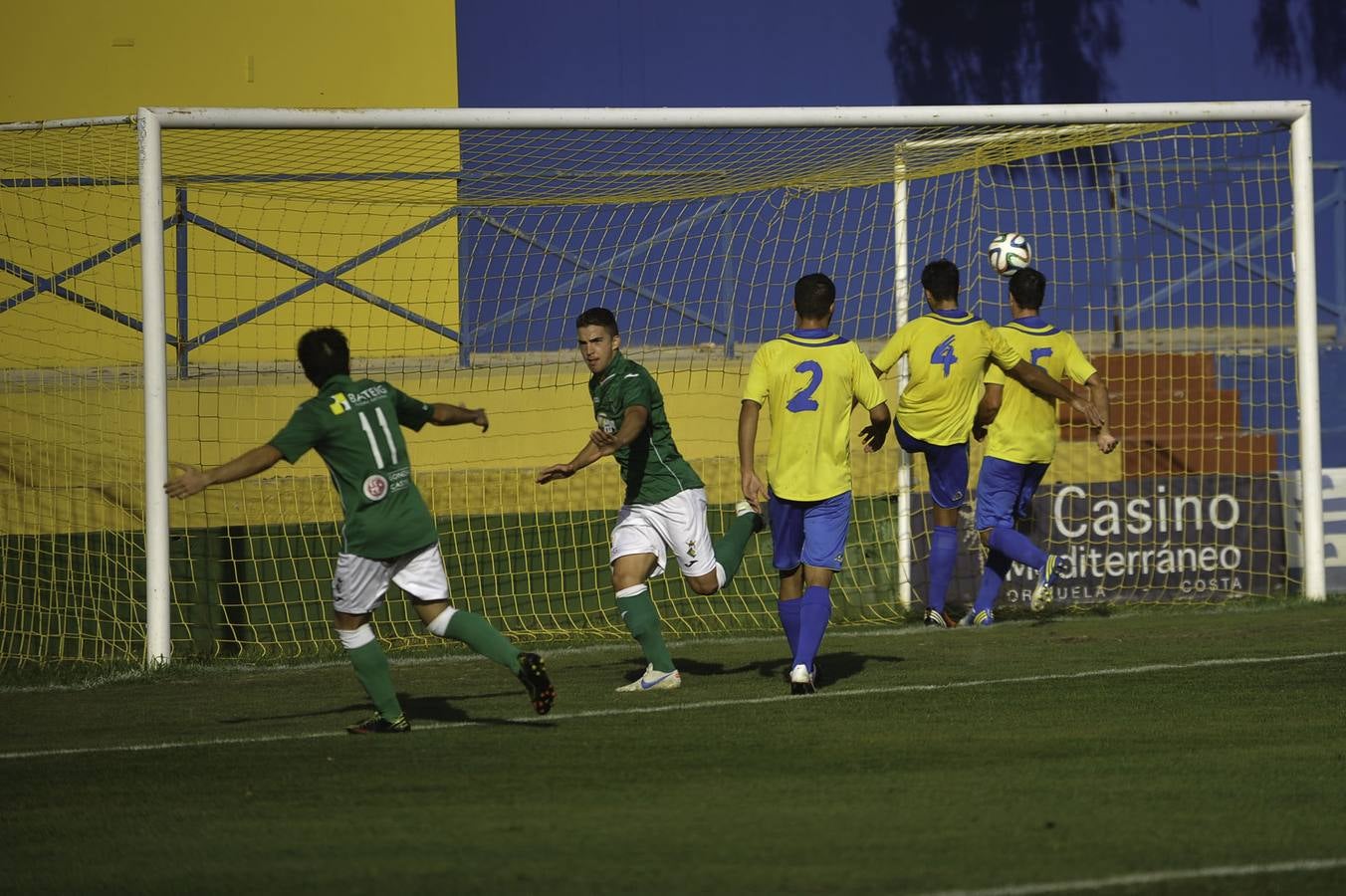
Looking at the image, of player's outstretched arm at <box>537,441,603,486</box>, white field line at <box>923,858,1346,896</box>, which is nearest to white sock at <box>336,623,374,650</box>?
player's outstretched arm at <box>537,441,603,486</box>

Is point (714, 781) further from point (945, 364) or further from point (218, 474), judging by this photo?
point (945, 364)

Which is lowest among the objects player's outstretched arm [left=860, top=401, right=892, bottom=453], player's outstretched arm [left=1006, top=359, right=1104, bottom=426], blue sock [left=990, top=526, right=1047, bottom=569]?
blue sock [left=990, top=526, right=1047, bottom=569]

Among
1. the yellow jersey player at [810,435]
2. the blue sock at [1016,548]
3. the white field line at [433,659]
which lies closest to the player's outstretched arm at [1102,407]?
the blue sock at [1016,548]

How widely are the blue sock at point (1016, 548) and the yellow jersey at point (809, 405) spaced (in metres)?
3.01

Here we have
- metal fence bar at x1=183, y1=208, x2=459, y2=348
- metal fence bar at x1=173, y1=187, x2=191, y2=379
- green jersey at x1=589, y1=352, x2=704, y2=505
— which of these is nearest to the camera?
green jersey at x1=589, y1=352, x2=704, y2=505

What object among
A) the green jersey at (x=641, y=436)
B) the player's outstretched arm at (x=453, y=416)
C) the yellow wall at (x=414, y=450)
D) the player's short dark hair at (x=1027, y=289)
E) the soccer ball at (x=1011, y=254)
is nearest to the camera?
the player's outstretched arm at (x=453, y=416)

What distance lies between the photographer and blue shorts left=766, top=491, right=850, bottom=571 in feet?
25.5

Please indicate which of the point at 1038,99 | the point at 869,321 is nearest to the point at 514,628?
the point at 869,321

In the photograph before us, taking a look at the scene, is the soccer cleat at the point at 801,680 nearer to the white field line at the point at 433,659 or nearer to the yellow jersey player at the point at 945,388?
the white field line at the point at 433,659

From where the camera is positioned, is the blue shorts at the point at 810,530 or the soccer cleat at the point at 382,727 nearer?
the soccer cleat at the point at 382,727

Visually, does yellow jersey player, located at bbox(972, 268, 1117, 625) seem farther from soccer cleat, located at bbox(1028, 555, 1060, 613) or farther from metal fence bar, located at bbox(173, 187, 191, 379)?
metal fence bar, located at bbox(173, 187, 191, 379)

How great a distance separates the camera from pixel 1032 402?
35.4 ft

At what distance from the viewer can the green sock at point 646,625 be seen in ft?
26.2

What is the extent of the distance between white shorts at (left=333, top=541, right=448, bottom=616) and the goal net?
2980 mm
